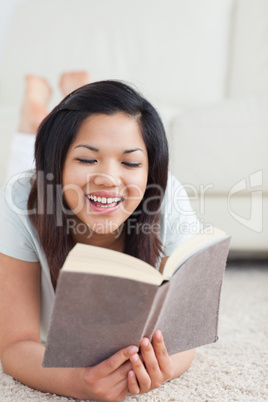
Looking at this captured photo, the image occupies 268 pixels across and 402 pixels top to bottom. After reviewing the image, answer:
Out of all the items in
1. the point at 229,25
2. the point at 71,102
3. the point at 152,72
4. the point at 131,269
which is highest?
the point at 229,25

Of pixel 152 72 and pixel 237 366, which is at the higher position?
pixel 152 72

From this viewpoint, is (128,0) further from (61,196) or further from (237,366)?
(237,366)

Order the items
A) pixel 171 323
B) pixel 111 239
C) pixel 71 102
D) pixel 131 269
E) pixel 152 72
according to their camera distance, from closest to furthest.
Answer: pixel 131 269 < pixel 171 323 < pixel 71 102 < pixel 111 239 < pixel 152 72

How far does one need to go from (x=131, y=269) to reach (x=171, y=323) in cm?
16

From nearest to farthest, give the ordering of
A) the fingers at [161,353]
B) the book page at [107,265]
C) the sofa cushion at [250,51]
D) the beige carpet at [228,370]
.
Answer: the book page at [107,265] < the fingers at [161,353] < the beige carpet at [228,370] < the sofa cushion at [250,51]

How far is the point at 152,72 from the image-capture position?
98.0 inches

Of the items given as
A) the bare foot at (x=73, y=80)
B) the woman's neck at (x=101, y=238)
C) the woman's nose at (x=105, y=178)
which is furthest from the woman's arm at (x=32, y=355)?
the bare foot at (x=73, y=80)

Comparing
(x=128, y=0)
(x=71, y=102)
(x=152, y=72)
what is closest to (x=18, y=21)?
(x=128, y=0)

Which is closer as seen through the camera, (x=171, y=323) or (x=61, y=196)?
(x=171, y=323)

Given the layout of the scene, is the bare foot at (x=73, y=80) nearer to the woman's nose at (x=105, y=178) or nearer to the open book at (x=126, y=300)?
the woman's nose at (x=105, y=178)

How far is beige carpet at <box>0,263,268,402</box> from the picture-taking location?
2.73 ft

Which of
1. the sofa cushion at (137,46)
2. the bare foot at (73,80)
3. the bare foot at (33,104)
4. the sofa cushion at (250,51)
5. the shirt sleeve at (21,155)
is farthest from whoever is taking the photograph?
the sofa cushion at (137,46)

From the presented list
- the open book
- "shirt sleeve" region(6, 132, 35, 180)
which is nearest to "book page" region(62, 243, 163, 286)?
the open book

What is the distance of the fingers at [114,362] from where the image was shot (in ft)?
2.33
